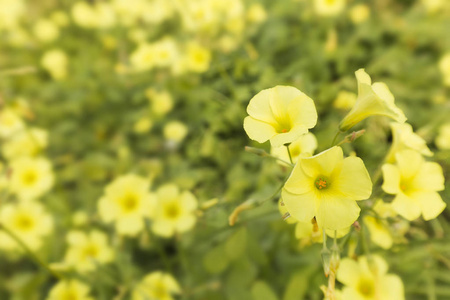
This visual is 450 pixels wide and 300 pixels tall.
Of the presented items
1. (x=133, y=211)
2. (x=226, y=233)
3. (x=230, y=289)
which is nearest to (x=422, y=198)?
(x=226, y=233)

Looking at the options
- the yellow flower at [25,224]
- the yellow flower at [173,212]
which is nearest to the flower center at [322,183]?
the yellow flower at [173,212]

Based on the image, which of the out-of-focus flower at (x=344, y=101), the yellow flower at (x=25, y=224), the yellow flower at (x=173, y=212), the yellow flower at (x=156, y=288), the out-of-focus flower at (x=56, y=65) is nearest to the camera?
the yellow flower at (x=156, y=288)

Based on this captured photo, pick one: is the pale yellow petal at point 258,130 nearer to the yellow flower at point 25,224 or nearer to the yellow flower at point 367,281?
the yellow flower at point 367,281

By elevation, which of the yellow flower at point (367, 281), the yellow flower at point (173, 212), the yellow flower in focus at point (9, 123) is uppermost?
the yellow flower in focus at point (9, 123)

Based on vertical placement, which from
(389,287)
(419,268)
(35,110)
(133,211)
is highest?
(35,110)

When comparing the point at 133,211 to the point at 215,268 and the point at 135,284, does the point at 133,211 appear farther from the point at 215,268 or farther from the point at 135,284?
the point at 215,268

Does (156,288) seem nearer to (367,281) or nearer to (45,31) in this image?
(367,281)

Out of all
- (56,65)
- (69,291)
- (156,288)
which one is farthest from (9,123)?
(156,288)

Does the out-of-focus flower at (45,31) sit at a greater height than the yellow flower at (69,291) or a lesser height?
greater
